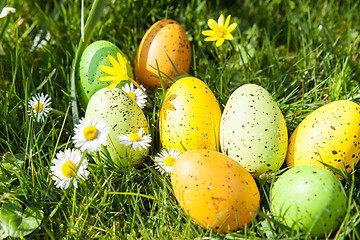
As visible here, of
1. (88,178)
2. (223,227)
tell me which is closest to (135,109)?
(88,178)

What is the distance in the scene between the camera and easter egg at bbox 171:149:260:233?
1.37 meters

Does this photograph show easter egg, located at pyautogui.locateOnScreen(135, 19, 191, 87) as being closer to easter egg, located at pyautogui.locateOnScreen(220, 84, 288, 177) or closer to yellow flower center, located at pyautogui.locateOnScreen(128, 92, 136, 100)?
yellow flower center, located at pyautogui.locateOnScreen(128, 92, 136, 100)

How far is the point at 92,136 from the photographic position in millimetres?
1497

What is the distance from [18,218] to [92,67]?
76 centimetres

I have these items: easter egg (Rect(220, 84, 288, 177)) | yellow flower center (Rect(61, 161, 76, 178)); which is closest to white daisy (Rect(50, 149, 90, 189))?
yellow flower center (Rect(61, 161, 76, 178))

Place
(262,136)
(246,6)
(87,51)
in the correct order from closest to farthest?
(262,136) → (87,51) → (246,6)

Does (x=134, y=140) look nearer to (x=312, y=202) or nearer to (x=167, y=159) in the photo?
(x=167, y=159)

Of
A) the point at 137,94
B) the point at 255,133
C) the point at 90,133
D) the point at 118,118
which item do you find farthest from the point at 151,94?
the point at 255,133

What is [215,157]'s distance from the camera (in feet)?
4.68

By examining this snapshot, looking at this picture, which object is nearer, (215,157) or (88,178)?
(215,157)

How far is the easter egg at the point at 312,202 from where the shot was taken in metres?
1.31

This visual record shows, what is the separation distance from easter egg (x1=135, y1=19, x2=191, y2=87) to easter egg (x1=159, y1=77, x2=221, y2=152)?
0.29m

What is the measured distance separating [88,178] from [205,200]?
586 millimetres

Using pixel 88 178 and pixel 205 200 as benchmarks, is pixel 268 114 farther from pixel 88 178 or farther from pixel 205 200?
pixel 88 178
